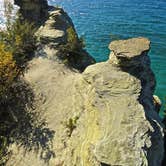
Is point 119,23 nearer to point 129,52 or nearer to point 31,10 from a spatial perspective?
point 31,10

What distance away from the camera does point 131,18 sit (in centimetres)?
3794

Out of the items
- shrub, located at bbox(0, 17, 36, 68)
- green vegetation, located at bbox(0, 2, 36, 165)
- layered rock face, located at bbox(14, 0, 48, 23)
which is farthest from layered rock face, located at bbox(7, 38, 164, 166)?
layered rock face, located at bbox(14, 0, 48, 23)

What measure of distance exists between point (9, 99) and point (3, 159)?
106 inches

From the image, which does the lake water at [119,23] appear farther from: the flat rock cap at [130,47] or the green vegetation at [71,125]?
the green vegetation at [71,125]

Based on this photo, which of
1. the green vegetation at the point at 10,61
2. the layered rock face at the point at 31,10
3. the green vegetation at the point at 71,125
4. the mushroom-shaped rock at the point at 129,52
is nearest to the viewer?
the green vegetation at the point at 71,125

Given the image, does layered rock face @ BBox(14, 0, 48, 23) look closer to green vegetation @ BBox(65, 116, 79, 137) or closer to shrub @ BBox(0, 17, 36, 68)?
shrub @ BBox(0, 17, 36, 68)

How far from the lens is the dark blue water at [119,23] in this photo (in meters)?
29.0

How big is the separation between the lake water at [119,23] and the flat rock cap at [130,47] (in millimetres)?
10463

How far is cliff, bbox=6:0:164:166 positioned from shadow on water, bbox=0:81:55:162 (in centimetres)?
3

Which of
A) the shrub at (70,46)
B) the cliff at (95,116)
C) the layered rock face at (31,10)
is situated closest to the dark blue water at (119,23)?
the layered rock face at (31,10)

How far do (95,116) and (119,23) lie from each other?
2585 cm

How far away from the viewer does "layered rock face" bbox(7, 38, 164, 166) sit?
9.86m

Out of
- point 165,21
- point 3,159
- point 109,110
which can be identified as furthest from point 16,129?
point 165,21

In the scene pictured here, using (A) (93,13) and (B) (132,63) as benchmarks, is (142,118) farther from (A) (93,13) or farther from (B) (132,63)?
(A) (93,13)
